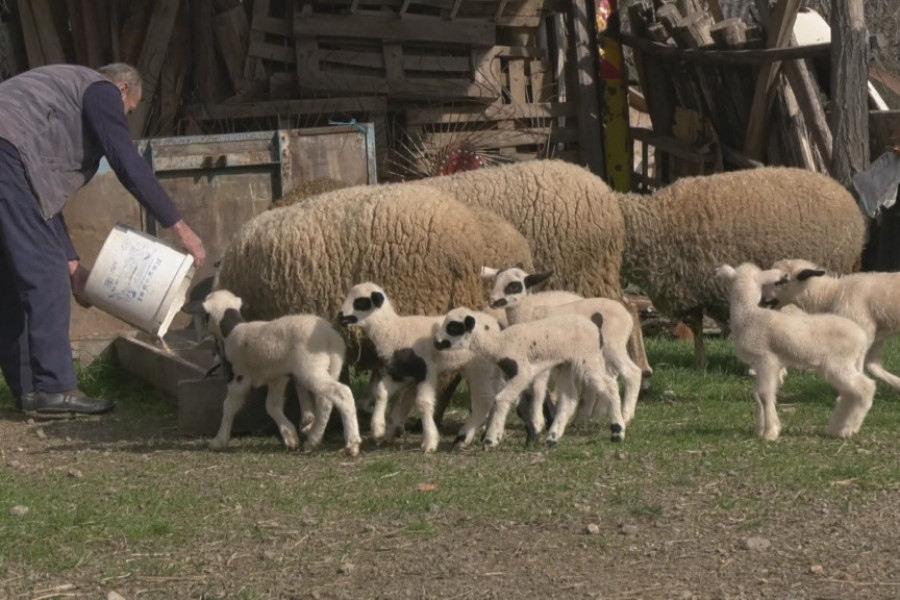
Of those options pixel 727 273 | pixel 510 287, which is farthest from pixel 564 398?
pixel 727 273

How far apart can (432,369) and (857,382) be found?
2.15m

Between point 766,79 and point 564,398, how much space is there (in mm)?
5807

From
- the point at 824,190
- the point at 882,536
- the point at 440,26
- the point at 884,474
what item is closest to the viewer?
the point at 882,536

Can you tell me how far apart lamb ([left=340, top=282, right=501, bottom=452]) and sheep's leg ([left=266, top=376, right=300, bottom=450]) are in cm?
49

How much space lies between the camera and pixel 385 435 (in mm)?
7836

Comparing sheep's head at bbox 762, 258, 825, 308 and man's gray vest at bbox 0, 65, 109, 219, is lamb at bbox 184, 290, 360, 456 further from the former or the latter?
sheep's head at bbox 762, 258, 825, 308

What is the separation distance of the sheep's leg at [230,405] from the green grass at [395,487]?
80 mm

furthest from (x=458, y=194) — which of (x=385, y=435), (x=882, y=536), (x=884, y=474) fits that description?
(x=882, y=536)

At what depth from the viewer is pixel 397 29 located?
14.4 metres

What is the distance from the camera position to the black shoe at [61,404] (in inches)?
352

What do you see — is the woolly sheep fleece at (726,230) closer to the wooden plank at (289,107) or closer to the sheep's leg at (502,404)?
the sheep's leg at (502,404)

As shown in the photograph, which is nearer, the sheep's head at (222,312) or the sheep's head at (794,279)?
the sheep's head at (222,312)

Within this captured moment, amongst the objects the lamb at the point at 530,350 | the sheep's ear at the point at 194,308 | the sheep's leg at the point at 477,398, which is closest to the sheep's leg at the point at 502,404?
the lamb at the point at 530,350

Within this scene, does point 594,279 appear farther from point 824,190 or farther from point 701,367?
point 824,190
